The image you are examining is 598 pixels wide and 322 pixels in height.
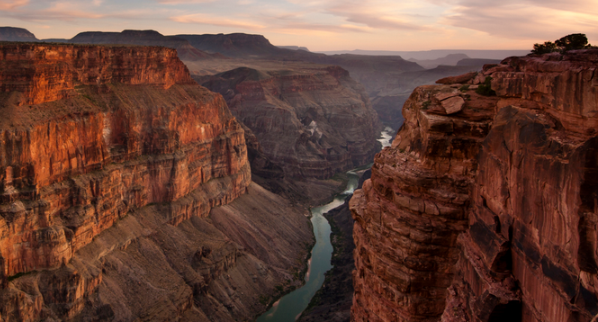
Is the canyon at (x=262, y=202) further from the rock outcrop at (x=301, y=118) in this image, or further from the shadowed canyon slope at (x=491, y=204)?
the rock outcrop at (x=301, y=118)

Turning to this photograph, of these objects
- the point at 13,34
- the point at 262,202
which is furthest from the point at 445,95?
the point at 13,34

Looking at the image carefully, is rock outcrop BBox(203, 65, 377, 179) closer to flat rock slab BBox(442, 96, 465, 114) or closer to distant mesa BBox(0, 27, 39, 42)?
distant mesa BBox(0, 27, 39, 42)

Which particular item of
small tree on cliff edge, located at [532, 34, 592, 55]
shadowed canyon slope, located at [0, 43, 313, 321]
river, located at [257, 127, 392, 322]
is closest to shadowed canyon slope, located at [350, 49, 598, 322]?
small tree on cliff edge, located at [532, 34, 592, 55]

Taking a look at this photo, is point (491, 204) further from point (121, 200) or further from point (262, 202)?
point (262, 202)

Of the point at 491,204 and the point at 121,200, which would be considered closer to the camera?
the point at 491,204

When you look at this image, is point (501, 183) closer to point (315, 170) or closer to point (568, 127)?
point (568, 127)

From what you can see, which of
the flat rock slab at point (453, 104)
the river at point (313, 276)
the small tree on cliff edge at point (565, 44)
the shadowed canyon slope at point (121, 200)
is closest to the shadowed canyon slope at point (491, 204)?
the flat rock slab at point (453, 104)

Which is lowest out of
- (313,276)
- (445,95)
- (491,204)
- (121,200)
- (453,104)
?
(313,276)

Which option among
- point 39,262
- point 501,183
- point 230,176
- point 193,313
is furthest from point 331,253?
point 501,183
